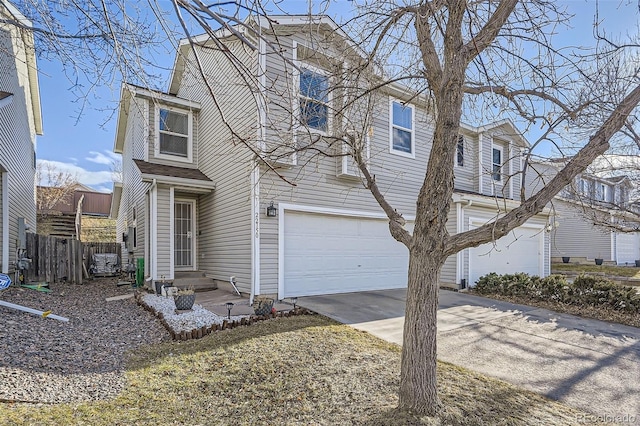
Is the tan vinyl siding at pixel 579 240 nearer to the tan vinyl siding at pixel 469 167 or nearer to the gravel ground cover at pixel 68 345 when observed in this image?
the tan vinyl siding at pixel 469 167

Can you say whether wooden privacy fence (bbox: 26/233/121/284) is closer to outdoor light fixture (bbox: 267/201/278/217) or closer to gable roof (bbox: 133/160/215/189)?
gable roof (bbox: 133/160/215/189)

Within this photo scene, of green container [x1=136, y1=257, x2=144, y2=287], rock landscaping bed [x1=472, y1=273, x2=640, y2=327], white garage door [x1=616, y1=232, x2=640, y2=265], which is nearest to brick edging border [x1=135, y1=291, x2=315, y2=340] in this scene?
green container [x1=136, y1=257, x2=144, y2=287]

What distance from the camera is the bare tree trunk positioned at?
9.98ft

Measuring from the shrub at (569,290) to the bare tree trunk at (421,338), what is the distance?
7.47 m

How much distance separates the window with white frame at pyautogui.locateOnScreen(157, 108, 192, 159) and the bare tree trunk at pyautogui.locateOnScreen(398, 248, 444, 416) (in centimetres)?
923

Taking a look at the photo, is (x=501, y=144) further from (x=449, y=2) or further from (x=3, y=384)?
(x=3, y=384)

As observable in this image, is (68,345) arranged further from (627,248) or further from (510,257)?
(627,248)

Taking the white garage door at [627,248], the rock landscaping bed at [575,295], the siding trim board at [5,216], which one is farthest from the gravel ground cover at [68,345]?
the white garage door at [627,248]

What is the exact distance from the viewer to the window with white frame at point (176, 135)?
410 inches

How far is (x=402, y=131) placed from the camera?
10633 mm

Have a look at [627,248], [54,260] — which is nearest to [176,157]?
[54,260]

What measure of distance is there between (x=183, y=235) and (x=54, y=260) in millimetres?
3726

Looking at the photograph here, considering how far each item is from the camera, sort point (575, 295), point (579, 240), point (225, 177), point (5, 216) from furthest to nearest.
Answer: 1. point (579, 240)
2. point (225, 177)
3. point (575, 295)
4. point (5, 216)

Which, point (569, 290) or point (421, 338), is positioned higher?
point (421, 338)
